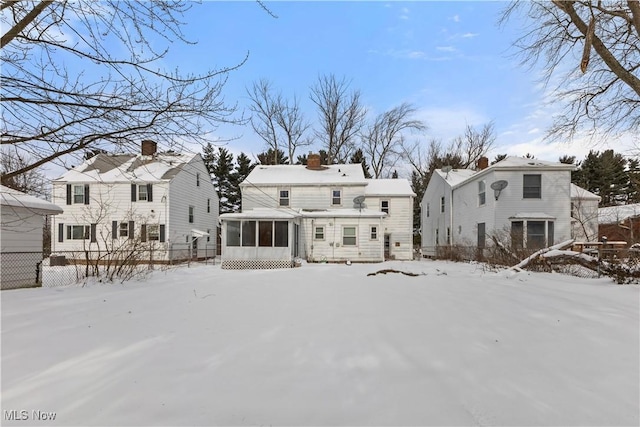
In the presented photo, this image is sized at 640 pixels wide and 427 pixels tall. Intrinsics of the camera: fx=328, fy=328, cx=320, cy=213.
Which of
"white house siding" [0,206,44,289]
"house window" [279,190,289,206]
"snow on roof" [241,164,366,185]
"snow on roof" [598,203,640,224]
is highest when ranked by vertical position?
"snow on roof" [241,164,366,185]

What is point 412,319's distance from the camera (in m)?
5.22

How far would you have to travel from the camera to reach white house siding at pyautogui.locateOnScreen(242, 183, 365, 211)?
73.4ft

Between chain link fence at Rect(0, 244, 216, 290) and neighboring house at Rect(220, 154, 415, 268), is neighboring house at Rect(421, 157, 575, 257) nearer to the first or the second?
neighboring house at Rect(220, 154, 415, 268)

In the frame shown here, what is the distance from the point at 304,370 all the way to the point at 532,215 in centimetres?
1844

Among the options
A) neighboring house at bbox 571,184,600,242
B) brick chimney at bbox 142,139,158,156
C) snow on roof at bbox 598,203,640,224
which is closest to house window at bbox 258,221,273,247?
brick chimney at bbox 142,139,158,156

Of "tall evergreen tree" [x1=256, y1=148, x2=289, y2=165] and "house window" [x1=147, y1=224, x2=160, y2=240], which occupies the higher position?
"tall evergreen tree" [x1=256, y1=148, x2=289, y2=165]

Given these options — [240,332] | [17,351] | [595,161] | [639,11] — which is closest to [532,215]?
[639,11]

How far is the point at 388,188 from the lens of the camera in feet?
78.0

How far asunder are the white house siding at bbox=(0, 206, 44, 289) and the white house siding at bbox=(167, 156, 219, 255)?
8766mm

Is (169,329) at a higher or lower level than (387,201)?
lower

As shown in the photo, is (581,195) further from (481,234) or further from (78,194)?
(78,194)

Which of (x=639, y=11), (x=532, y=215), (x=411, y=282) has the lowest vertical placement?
(x=411, y=282)

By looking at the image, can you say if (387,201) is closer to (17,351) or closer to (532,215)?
(532,215)

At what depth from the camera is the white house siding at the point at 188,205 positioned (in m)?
20.8
